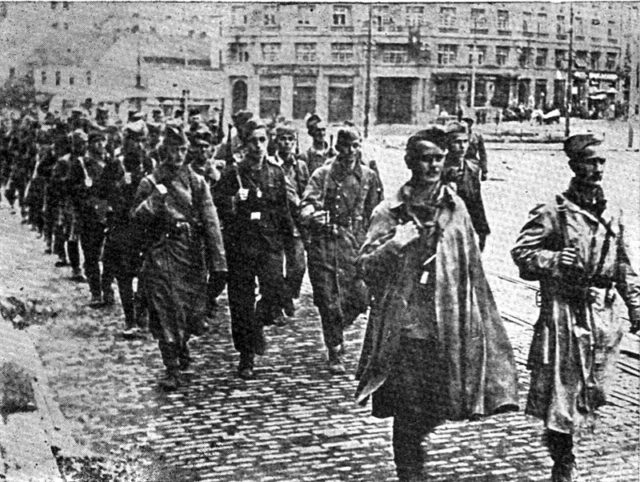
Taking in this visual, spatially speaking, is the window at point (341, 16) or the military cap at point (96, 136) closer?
the window at point (341, 16)

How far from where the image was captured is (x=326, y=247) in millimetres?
6938

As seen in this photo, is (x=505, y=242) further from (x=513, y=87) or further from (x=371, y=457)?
(x=371, y=457)

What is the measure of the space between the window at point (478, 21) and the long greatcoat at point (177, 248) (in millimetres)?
2631

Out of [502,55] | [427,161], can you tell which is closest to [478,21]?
[502,55]

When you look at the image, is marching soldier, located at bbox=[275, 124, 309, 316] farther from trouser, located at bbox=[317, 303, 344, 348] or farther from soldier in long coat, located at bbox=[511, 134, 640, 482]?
soldier in long coat, located at bbox=[511, 134, 640, 482]

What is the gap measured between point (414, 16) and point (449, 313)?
3580 millimetres

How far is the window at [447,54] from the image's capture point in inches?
302

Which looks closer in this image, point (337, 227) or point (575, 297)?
point (575, 297)

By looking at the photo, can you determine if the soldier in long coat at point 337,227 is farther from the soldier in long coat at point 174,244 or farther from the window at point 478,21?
Answer: the window at point 478,21

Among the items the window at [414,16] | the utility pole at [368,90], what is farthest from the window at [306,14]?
the window at [414,16]

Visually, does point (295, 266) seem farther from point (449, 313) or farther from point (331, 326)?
point (449, 313)

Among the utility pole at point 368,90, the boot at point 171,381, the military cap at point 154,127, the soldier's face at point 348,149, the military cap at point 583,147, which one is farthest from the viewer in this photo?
the utility pole at point 368,90

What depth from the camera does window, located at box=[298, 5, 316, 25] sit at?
7.38 m

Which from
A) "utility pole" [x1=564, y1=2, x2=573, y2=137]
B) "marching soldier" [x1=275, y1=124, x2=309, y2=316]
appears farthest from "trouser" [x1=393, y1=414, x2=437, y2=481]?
"utility pole" [x1=564, y1=2, x2=573, y2=137]
